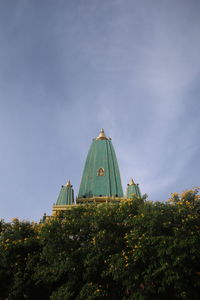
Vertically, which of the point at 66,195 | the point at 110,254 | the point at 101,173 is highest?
the point at 101,173

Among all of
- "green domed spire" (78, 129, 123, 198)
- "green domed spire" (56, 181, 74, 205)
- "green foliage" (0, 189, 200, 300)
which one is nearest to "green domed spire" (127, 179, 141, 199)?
"green domed spire" (78, 129, 123, 198)

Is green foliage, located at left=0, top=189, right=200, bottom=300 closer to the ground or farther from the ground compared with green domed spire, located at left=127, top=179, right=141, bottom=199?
closer to the ground

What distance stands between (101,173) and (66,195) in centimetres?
598

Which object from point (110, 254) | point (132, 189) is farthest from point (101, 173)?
point (110, 254)

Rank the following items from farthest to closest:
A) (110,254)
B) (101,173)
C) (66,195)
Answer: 1. (101,173)
2. (66,195)
3. (110,254)

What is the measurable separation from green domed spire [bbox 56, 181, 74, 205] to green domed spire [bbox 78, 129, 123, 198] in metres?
1.91

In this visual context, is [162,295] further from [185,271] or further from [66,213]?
[66,213]

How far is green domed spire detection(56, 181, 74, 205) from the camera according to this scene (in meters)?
30.7

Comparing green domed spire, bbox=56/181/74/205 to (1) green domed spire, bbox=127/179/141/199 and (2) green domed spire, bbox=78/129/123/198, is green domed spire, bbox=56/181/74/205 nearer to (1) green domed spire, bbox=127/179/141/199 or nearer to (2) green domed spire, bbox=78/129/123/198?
(2) green domed spire, bbox=78/129/123/198

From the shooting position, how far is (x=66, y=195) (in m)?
31.3

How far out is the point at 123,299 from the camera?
931 cm

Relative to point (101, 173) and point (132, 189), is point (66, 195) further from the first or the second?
point (132, 189)

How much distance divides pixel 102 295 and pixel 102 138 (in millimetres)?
30578

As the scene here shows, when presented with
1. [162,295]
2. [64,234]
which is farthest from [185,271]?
[64,234]
